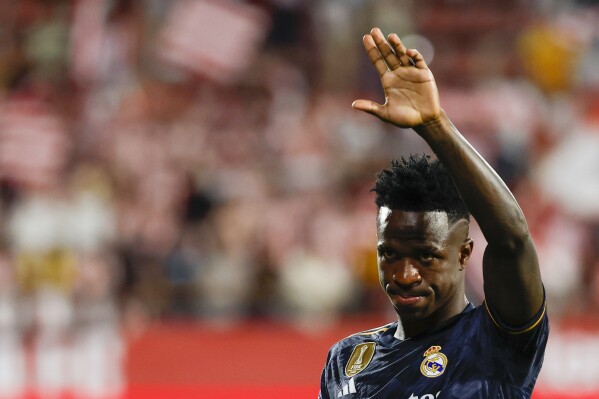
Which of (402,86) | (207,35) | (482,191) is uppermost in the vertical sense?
(207,35)

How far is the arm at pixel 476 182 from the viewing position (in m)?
2.54

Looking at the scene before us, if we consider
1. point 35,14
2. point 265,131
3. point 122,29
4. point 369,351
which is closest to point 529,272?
point 369,351

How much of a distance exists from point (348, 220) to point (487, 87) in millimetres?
2304

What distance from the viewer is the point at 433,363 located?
286 centimetres

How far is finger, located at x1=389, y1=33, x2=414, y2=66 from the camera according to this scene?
2.59m

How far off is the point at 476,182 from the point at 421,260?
13.2 inches

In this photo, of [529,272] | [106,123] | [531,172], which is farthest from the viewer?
[106,123]

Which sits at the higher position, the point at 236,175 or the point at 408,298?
the point at 236,175

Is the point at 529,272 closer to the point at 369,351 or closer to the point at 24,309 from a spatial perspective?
the point at 369,351

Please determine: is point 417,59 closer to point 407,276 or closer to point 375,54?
point 375,54

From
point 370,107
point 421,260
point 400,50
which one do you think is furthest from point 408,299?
point 400,50

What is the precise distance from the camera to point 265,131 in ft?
32.8

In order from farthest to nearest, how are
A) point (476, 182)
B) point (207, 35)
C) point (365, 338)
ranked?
point (207, 35), point (365, 338), point (476, 182)

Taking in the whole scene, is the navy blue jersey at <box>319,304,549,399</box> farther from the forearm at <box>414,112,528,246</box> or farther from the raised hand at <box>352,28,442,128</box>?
the raised hand at <box>352,28,442,128</box>
